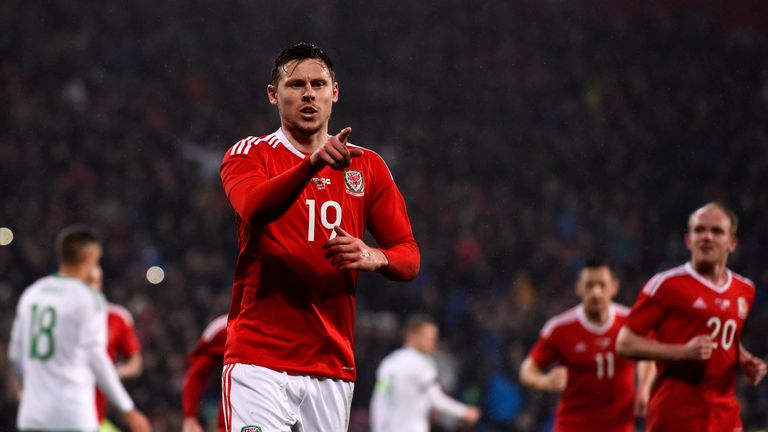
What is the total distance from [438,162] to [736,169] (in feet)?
18.0

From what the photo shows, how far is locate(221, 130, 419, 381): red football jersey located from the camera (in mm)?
3713

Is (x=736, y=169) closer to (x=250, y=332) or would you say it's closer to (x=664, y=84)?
(x=664, y=84)

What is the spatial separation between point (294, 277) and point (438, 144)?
15.8m

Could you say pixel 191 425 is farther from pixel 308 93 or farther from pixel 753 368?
pixel 753 368

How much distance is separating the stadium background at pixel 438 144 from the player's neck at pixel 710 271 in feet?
22.4

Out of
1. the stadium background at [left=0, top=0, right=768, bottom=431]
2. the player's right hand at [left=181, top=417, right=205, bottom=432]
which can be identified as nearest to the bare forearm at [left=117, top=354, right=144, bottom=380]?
the player's right hand at [left=181, top=417, right=205, bottom=432]

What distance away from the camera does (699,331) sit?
18.7ft

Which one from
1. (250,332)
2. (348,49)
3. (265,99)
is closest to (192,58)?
(265,99)

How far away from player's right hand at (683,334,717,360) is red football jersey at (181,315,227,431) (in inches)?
115

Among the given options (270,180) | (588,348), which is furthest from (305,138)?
(588,348)

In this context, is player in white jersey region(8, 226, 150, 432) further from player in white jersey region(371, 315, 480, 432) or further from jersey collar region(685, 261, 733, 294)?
player in white jersey region(371, 315, 480, 432)

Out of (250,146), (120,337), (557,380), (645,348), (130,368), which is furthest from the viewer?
(120,337)

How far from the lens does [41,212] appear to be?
15.0 metres

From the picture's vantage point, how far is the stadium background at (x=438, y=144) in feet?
47.2
